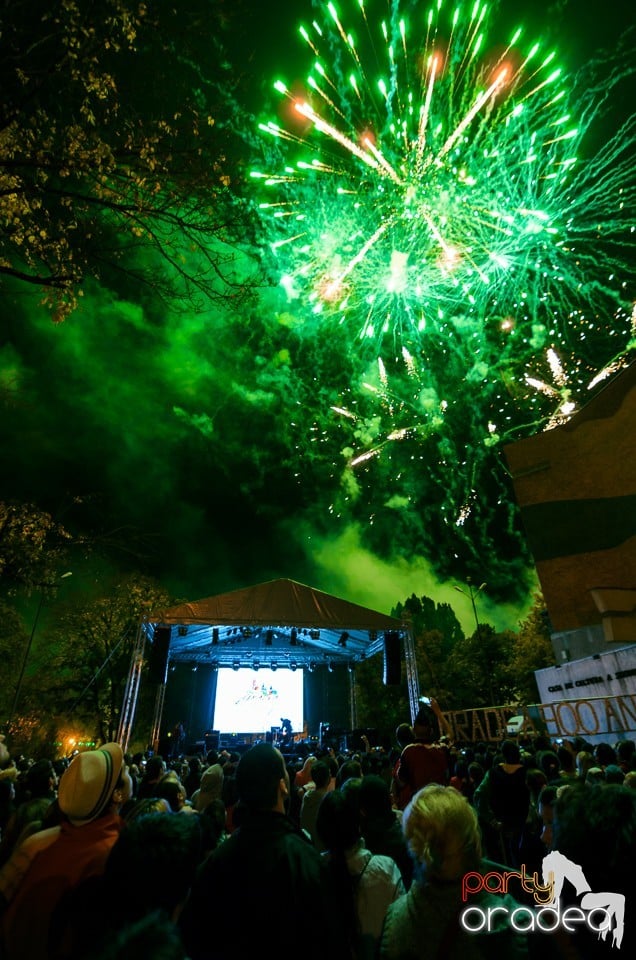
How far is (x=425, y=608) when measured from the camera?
5641cm

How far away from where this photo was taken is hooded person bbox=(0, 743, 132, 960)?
1.69m

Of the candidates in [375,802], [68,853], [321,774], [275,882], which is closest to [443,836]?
[275,882]

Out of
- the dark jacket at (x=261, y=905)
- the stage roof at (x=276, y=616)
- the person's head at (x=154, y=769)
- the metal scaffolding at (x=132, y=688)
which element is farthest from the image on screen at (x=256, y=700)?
the dark jacket at (x=261, y=905)

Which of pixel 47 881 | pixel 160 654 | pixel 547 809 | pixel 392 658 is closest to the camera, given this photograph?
pixel 47 881

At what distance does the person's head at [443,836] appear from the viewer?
156 centimetres

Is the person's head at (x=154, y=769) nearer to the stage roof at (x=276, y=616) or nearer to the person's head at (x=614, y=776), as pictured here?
the person's head at (x=614, y=776)

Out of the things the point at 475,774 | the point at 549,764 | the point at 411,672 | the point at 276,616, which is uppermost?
the point at 276,616

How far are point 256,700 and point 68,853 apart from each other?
745 inches

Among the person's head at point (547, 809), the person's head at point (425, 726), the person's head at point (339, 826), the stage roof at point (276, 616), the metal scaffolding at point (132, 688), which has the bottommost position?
the person's head at point (547, 809)

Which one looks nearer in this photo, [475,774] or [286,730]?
[475,774]

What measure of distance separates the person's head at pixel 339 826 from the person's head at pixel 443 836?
688 millimetres

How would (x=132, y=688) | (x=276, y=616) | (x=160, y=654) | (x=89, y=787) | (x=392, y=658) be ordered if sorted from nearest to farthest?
(x=89, y=787) < (x=132, y=688) < (x=160, y=654) < (x=276, y=616) < (x=392, y=658)

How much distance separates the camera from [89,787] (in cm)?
202

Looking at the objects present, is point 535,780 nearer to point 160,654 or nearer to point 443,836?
point 443,836
